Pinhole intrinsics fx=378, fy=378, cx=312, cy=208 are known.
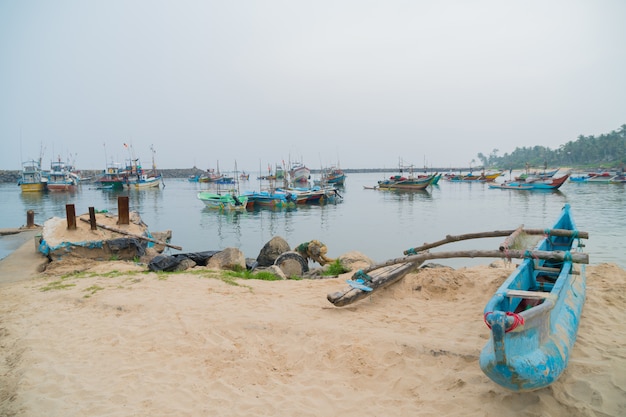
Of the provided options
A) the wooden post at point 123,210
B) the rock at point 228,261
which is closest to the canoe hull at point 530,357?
the rock at point 228,261

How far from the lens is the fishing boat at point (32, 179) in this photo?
179ft

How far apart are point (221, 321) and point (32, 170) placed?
2627 inches

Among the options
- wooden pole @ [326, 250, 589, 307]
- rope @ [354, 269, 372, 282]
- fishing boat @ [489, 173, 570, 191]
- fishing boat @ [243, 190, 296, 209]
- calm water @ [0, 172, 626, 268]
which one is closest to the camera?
wooden pole @ [326, 250, 589, 307]

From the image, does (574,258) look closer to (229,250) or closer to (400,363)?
(400,363)

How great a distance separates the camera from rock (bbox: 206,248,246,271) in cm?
1088

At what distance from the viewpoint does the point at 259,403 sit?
395 centimetres

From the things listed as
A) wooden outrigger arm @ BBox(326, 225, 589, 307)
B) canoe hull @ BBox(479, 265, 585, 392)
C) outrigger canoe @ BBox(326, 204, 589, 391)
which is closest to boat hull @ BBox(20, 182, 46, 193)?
wooden outrigger arm @ BBox(326, 225, 589, 307)

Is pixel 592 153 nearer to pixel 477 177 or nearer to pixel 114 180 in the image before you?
pixel 477 177

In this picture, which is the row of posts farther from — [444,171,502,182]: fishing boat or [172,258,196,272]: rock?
[444,171,502,182]: fishing boat

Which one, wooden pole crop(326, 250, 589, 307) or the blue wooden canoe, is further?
wooden pole crop(326, 250, 589, 307)

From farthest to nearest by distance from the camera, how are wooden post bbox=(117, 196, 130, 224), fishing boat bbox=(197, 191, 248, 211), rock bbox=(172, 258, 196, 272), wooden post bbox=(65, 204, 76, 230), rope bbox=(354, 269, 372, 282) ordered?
fishing boat bbox=(197, 191, 248, 211)
wooden post bbox=(117, 196, 130, 224)
wooden post bbox=(65, 204, 76, 230)
rock bbox=(172, 258, 196, 272)
rope bbox=(354, 269, 372, 282)

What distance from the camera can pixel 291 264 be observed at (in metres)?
11.1

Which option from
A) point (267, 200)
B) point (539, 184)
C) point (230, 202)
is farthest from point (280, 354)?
point (539, 184)

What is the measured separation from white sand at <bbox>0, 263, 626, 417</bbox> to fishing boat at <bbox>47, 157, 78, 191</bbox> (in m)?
57.8
